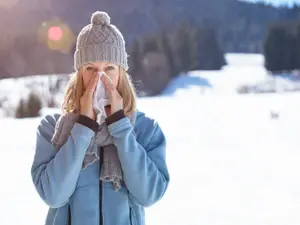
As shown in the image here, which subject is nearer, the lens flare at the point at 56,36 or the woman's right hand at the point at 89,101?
the woman's right hand at the point at 89,101

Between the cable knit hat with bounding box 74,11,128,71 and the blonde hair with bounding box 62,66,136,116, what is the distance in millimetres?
32

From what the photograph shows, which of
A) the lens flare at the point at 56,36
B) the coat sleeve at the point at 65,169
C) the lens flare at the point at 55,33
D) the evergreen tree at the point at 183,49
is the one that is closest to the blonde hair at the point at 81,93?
the coat sleeve at the point at 65,169

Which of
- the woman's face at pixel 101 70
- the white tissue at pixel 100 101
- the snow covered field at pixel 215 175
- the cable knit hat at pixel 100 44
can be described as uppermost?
the cable knit hat at pixel 100 44

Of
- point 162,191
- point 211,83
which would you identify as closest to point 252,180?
point 162,191

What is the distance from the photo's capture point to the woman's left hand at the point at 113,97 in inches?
49.8

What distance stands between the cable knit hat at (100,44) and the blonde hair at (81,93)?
3 cm

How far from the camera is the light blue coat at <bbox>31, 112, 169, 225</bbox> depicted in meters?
1.23

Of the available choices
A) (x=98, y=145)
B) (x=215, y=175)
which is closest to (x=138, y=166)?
(x=98, y=145)

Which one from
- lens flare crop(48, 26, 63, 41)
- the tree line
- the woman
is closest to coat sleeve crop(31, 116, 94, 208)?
the woman

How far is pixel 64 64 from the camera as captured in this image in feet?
112

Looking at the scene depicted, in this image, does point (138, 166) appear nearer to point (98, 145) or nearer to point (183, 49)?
point (98, 145)

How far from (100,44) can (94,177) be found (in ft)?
1.18

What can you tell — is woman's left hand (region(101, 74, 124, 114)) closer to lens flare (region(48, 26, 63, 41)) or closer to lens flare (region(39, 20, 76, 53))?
lens flare (region(39, 20, 76, 53))

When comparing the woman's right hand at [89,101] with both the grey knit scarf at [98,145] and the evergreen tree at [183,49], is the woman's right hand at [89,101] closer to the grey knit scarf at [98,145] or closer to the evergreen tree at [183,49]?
the grey knit scarf at [98,145]
